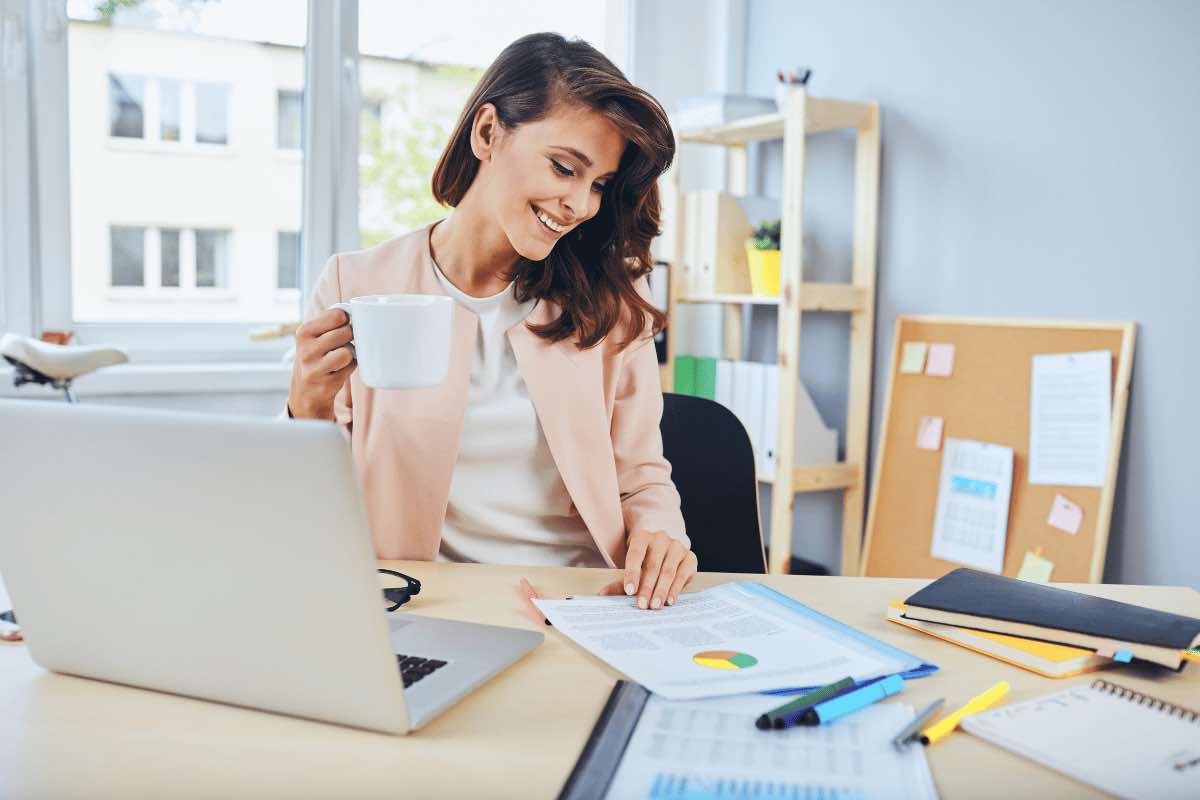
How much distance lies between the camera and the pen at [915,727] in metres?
0.75

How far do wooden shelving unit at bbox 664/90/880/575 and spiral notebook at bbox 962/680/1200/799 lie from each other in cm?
197

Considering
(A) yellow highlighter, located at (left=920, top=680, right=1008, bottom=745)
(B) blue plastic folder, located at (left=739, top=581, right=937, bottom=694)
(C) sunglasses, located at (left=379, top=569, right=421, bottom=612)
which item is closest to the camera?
(A) yellow highlighter, located at (left=920, top=680, right=1008, bottom=745)

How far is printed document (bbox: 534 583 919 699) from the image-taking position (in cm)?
86

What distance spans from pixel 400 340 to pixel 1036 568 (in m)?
1.86

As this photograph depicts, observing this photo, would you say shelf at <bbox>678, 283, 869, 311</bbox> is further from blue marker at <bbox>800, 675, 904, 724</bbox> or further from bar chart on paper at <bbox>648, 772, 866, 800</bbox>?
bar chart on paper at <bbox>648, 772, 866, 800</bbox>

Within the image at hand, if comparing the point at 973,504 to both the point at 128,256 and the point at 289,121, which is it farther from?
the point at 128,256

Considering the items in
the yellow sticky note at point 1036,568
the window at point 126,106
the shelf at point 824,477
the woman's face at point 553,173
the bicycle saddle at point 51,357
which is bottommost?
the yellow sticky note at point 1036,568

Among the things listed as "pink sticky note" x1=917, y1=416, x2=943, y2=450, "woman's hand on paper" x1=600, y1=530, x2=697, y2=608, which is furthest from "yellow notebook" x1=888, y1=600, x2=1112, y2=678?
"pink sticky note" x1=917, y1=416, x2=943, y2=450

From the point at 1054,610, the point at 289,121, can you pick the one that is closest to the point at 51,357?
the point at 289,121

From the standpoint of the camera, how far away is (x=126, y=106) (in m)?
2.80

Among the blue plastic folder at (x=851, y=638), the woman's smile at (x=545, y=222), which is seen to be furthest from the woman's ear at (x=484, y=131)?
the blue plastic folder at (x=851, y=638)

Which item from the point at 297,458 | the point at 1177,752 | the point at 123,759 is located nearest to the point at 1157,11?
the point at 1177,752

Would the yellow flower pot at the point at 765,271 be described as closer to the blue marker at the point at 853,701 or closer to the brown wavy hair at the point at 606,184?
the brown wavy hair at the point at 606,184

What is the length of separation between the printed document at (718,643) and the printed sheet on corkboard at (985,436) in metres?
1.46
